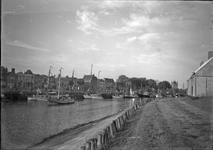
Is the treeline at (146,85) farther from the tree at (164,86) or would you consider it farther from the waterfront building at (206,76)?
the waterfront building at (206,76)

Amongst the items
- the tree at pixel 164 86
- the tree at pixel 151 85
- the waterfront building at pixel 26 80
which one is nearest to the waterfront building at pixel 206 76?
the waterfront building at pixel 26 80

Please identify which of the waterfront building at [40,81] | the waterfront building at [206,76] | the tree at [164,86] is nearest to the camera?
the waterfront building at [206,76]

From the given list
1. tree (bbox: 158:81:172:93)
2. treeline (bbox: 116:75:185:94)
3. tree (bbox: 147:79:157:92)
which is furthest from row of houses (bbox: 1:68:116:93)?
tree (bbox: 158:81:172:93)

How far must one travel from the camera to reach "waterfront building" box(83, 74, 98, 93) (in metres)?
115

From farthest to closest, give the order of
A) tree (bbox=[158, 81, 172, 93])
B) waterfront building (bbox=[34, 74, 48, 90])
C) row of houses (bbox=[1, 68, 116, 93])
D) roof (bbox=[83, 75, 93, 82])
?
1. tree (bbox=[158, 81, 172, 93])
2. roof (bbox=[83, 75, 93, 82])
3. row of houses (bbox=[1, 68, 116, 93])
4. waterfront building (bbox=[34, 74, 48, 90])

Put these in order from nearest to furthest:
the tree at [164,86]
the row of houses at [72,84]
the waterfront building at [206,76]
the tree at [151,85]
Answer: the waterfront building at [206,76] < the row of houses at [72,84] < the tree at [164,86] < the tree at [151,85]

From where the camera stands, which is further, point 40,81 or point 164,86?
point 164,86

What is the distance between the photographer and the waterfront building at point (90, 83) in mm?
115088

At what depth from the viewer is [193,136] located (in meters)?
6.70

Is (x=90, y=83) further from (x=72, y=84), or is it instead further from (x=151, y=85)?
(x=151, y=85)

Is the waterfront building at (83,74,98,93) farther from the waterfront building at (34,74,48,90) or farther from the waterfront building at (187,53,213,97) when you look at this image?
the waterfront building at (187,53,213,97)

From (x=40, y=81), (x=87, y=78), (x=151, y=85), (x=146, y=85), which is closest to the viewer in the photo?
(x=40, y=81)

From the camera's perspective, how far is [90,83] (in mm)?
117750

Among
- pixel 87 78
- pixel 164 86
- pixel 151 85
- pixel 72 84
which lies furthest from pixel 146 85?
pixel 72 84
